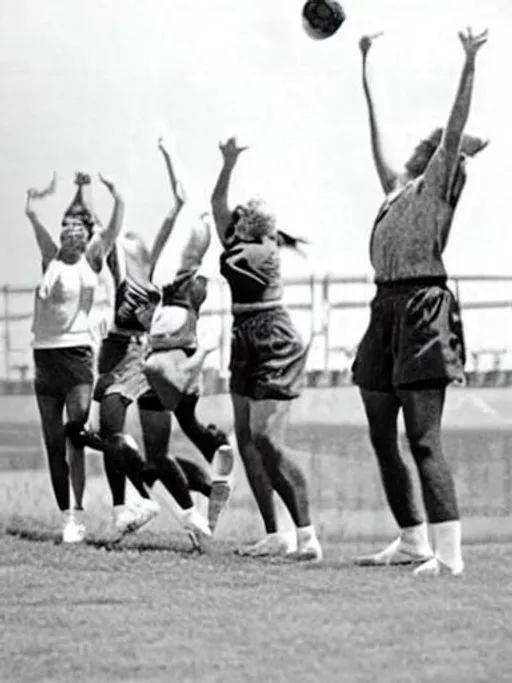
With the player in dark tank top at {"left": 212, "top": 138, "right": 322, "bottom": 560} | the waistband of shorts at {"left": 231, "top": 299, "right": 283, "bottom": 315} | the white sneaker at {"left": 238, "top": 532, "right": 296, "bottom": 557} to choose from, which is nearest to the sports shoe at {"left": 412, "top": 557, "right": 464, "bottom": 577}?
the player in dark tank top at {"left": 212, "top": 138, "right": 322, "bottom": 560}

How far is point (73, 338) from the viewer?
5.82 meters

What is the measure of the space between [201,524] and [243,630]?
1.09 m

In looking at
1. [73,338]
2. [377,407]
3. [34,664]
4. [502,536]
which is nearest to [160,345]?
[73,338]

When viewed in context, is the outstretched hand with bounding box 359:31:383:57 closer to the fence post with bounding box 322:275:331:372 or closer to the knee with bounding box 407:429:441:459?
the fence post with bounding box 322:275:331:372

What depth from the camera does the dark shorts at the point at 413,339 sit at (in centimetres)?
→ 493

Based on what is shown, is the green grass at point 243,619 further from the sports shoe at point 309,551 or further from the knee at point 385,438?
the knee at point 385,438

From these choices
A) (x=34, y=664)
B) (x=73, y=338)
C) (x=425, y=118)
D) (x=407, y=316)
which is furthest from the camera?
(x=73, y=338)

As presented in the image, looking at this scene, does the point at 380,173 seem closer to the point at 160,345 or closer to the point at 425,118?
the point at 425,118

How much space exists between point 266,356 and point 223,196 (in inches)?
22.0

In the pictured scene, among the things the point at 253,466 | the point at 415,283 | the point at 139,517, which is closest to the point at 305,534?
the point at 253,466

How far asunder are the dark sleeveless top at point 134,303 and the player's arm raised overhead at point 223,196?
0.35 meters

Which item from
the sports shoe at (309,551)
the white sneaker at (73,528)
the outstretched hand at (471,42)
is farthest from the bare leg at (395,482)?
the white sneaker at (73,528)

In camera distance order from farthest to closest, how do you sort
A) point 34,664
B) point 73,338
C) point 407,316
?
point 73,338
point 407,316
point 34,664

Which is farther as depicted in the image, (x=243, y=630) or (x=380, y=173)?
(x=380, y=173)
